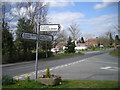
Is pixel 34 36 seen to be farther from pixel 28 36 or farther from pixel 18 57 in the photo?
pixel 18 57

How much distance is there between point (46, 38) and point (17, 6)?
24575mm

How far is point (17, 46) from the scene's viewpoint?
26859mm

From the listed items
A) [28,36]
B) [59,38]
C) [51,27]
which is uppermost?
[59,38]

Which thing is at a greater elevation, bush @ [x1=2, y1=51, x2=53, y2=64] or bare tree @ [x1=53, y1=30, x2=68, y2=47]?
bare tree @ [x1=53, y1=30, x2=68, y2=47]

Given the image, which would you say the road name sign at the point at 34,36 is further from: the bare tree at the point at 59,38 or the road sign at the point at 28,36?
the bare tree at the point at 59,38

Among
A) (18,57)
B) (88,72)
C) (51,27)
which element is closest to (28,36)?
(51,27)

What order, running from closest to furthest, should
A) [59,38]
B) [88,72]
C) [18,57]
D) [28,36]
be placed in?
[28,36], [88,72], [18,57], [59,38]

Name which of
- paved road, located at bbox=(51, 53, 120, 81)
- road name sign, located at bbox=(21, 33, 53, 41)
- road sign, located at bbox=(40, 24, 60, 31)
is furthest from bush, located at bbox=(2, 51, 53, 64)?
road sign, located at bbox=(40, 24, 60, 31)

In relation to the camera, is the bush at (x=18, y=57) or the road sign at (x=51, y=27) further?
the bush at (x=18, y=57)

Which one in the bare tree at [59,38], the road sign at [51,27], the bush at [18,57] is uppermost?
the bare tree at [59,38]

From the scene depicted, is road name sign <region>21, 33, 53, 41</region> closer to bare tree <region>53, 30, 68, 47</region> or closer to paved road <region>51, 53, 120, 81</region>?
paved road <region>51, 53, 120, 81</region>

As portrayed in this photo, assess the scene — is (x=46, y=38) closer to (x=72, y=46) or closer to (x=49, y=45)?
(x=49, y=45)

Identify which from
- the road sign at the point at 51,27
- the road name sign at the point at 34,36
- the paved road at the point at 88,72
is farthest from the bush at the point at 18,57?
the road sign at the point at 51,27

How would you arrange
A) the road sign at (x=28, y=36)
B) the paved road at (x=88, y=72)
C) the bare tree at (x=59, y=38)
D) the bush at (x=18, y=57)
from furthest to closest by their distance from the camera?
the bare tree at (x=59, y=38) < the bush at (x=18, y=57) < the paved road at (x=88, y=72) < the road sign at (x=28, y=36)
